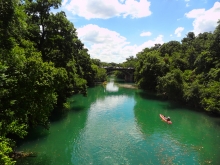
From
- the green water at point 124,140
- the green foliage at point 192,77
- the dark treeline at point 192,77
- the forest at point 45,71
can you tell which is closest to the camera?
the forest at point 45,71

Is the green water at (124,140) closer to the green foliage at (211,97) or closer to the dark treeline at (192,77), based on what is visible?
the green foliage at (211,97)

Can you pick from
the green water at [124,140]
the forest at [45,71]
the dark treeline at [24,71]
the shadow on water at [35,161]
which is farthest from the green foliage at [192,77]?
the shadow on water at [35,161]

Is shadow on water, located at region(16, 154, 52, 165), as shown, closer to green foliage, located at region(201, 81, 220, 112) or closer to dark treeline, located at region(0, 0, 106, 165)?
dark treeline, located at region(0, 0, 106, 165)

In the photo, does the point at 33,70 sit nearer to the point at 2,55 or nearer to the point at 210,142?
the point at 2,55

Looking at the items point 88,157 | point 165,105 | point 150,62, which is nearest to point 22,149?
point 88,157

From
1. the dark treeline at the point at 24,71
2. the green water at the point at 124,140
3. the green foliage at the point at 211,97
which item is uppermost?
the dark treeline at the point at 24,71

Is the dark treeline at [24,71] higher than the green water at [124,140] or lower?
higher

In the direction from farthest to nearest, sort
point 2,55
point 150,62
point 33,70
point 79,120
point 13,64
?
point 150,62, point 79,120, point 33,70, point 13,64, point 2,55

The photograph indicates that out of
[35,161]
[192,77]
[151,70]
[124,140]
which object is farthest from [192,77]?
[35,161]
